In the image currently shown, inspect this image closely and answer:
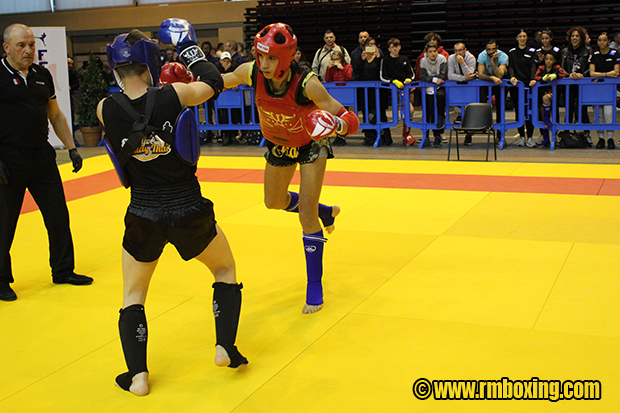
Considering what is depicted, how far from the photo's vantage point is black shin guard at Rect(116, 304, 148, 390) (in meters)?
3.41

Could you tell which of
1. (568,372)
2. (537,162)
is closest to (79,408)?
(568,372)

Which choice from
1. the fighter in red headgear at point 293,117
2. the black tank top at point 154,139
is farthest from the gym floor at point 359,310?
the black tank top at point 154,139

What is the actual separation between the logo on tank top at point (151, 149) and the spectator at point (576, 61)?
10061 millimetres

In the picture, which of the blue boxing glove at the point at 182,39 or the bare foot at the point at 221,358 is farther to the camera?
the blue boxing glove at the point at 182,39

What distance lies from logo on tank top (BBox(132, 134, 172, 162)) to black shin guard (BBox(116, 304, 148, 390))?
32.2 inches

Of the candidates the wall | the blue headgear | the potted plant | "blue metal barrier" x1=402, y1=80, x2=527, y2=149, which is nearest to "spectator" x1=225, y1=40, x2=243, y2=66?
the potted plant

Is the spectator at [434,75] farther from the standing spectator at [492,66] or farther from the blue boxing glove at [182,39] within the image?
the blue boxing glove at [182,39]

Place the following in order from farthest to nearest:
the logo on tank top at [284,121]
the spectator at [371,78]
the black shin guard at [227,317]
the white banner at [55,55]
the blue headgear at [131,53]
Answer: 1. the white banner at [55,55]
2. the spectator at [371,78]
3. the logo on tank top at [284,121]
4. the black shin guard at [227,317]
5. the blue headgear at [131,53]

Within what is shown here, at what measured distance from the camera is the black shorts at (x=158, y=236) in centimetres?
340

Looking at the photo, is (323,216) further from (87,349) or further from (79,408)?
(79,408)

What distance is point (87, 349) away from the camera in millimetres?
4062

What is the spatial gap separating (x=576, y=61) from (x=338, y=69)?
464 centimetres

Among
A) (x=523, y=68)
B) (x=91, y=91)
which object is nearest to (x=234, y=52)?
(x=91, y=91)

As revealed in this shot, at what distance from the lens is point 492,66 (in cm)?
1230
